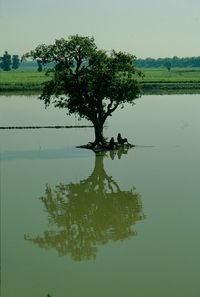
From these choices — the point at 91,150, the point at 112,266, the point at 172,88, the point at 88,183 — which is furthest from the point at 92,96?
the point at 172,88

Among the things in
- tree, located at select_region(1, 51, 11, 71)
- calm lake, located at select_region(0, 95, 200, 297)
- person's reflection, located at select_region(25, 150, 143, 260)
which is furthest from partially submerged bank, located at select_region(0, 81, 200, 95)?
tree, located at select_region(1, 51, 11, 71)

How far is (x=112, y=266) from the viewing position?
15.4 m

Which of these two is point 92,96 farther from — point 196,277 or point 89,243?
point 196,277

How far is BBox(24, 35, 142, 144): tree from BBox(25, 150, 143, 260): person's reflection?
32.9 feet

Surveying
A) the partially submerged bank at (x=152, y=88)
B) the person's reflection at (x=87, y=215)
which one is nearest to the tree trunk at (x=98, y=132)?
the person's reflection at (x=87, y=215)

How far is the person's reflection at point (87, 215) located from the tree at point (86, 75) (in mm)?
10033

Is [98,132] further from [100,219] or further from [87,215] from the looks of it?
[100,219]

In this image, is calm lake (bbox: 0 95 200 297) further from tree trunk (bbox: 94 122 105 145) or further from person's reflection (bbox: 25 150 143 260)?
tree trunk (bbox: 94 122 105 145)

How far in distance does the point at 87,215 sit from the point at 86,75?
17.2m

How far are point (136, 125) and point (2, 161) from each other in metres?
21.2

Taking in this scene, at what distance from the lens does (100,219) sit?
20625 millimetres

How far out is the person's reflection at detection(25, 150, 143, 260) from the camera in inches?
695

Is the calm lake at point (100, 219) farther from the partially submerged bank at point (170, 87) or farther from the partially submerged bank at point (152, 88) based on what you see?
the partially submerged bank at point (152, 88)

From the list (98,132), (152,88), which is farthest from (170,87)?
(98,132)
